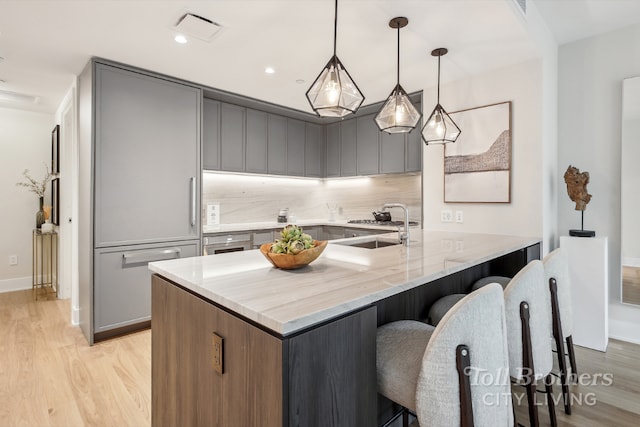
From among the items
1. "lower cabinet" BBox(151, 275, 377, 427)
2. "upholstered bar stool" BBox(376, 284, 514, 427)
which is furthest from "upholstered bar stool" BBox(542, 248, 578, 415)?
"lower cabinet" BBox(151, 275, 377, 427)

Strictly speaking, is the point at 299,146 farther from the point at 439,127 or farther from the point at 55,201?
the point at 55,201

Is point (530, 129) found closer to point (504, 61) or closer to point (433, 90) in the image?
point (504, 61)

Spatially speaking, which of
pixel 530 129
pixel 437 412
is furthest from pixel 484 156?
pixel 437 412

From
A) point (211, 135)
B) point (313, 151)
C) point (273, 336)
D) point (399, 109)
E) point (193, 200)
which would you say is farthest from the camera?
point (313, 151)

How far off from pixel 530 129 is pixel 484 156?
405mm

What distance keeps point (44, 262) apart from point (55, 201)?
3.35ft

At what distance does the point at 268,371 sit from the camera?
876 mm

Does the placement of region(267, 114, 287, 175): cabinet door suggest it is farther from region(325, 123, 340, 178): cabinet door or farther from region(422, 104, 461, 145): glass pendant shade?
region(422, 104, 461, 145): glass pendant shade

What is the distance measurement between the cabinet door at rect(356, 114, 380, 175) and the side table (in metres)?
4.07

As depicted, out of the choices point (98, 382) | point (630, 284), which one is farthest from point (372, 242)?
point (630, 284)

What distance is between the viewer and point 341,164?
468 centimetres

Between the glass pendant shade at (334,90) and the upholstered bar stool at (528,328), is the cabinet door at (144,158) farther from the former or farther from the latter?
the upholstered bar stool at (528,328)

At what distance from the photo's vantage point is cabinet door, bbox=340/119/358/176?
14.8ft

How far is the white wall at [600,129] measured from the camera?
280 cm
